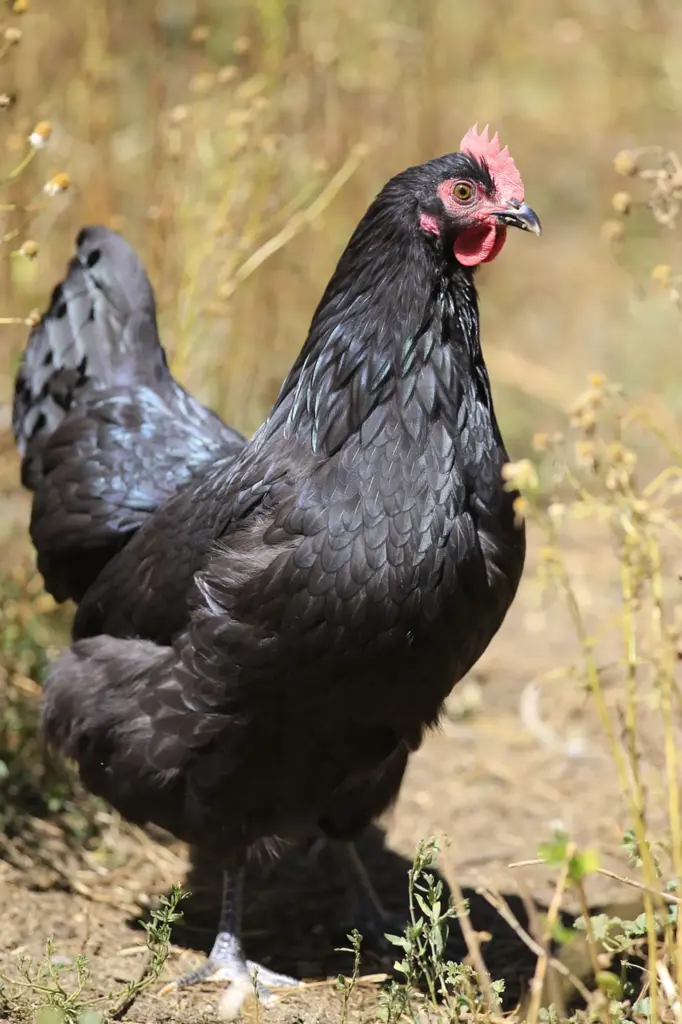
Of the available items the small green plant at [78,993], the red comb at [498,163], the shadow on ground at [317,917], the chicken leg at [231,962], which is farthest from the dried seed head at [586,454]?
the chicken leg at [231,962]

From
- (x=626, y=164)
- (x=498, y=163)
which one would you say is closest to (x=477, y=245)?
(x=498, y=163)

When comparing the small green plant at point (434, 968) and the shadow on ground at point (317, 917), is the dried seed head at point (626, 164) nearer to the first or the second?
the small green plant at point (434, 968)

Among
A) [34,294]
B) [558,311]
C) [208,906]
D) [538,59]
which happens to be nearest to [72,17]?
[34,294]

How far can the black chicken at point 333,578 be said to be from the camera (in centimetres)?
296

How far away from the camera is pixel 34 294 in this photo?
560 cm

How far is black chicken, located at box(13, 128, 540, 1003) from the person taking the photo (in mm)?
2965

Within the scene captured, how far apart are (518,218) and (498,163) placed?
190 millimetres

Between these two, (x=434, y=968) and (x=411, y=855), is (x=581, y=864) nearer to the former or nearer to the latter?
(x=434, y=968)

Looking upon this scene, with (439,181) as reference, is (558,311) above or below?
above

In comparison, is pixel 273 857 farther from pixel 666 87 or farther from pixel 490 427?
pixel 666 87

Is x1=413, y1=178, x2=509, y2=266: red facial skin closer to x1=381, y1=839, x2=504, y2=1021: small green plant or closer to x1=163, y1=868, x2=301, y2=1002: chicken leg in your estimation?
x1=381, y1=839, x2=504, y2=1021: small green plant

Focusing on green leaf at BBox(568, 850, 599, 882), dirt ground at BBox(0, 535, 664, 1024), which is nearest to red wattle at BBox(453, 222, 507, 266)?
dirt ground at BBox(0, 535, 664, 1024)

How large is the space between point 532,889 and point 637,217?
6.91 m

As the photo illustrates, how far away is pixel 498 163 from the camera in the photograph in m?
3.15
